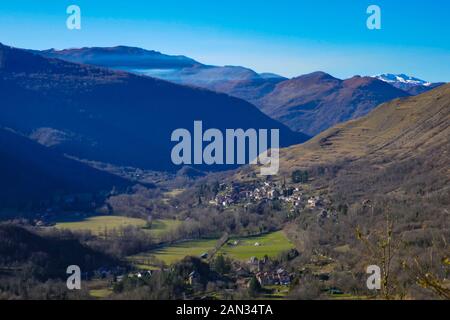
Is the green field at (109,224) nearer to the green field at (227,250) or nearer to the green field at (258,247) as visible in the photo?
the green field at (227,250)

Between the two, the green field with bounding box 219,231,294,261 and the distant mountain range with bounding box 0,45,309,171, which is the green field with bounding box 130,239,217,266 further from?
the distant mountain range with bounding box 0,45,309,171

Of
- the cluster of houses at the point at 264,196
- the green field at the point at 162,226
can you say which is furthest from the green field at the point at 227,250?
the cluster of houses at the point at 264,196

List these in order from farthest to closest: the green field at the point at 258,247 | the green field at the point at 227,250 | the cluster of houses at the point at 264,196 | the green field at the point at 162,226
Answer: the cluster of houses at the point at 264,196 → the green field at the point at 162,226 → the green field at the point at 258,247 → the green field at the point at 227,250

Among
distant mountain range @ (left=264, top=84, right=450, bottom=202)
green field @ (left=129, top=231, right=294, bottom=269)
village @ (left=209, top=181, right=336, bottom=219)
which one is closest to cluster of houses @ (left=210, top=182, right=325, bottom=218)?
village @ (left=209, top=181, right=336, bottom=219)

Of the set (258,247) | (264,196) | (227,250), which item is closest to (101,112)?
(264,196)

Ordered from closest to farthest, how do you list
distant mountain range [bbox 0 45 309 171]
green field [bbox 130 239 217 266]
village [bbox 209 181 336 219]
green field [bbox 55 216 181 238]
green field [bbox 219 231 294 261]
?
green field [bbox 130 239 217 266], green field [bbox 219 231 294 261], green field [bbox 55 216 181 238], village [bbox 209 181 336 219], distant mountain range [bbox 0 45 309 171]
